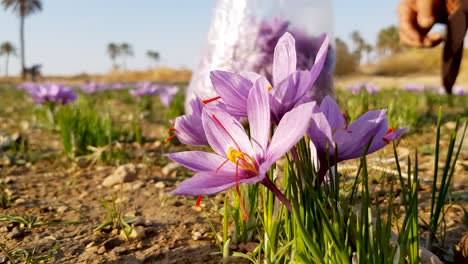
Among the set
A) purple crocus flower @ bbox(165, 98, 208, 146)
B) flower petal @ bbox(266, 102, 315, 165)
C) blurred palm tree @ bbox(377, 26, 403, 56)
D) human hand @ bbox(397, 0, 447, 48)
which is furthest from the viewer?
blurred palm tree @ bbox(377, 26, 403, 56)

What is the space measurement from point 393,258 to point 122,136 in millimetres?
2544

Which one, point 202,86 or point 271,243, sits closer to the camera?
point 271,243

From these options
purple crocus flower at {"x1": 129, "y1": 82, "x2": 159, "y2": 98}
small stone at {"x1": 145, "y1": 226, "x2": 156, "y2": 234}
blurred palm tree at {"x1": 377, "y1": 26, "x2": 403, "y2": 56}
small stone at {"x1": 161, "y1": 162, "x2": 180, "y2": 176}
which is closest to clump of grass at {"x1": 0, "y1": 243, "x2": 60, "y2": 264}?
small stone at {"x1": 145, "y1": 226, "x2": 156, "y2": 234}

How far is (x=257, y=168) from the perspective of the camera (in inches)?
30.3

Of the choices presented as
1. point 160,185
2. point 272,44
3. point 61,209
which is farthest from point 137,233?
point 272,44

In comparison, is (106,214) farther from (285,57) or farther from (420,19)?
(420,19)

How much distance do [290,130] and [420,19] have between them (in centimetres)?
85

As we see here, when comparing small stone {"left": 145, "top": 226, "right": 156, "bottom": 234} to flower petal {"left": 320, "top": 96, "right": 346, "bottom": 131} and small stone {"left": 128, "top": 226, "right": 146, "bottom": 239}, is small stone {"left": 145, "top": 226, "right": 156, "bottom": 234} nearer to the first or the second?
small stone {"left": 128, "top": 226, "right": 146, "bottom": 239}

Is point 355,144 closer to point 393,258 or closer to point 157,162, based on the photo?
point 393,258

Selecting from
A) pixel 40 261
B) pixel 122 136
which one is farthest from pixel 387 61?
pixel 40 261

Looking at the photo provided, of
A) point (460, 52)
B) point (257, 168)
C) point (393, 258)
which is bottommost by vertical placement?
point (393, 258)

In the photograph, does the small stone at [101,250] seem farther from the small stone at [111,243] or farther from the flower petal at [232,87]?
the flower petal at [232,87]

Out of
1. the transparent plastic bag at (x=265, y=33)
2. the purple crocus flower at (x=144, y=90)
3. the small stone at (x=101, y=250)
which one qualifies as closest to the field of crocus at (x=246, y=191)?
the small stone at (x=101, y=250)

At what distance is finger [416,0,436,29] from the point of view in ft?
4.37
